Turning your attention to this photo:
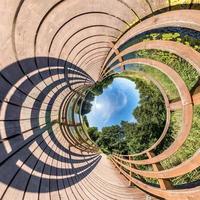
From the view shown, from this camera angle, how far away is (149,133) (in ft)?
51.4

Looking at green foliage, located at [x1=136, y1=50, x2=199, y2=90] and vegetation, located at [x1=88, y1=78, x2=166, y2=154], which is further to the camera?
vegetation, located at [x1=88, y1=78, x2=166, y2=154]

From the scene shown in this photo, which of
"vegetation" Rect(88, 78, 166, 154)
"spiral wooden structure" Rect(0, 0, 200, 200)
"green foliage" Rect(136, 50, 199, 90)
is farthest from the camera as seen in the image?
"vegetation" Rect(88, 78, 166, 154)

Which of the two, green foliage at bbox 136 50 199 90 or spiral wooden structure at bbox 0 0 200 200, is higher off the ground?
green foliage at bbox 136 50 199 90

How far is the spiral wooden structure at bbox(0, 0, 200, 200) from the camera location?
4.34 m

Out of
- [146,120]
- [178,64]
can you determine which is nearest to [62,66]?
[178,64]

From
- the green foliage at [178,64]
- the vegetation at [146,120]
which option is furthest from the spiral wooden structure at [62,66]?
the vegetation at [146,120]

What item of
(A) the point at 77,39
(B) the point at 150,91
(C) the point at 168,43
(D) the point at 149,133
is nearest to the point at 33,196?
(A) the point at 77,39

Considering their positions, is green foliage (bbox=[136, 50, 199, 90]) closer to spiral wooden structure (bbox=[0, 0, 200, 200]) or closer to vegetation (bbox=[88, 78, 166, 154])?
spiral wooden structure (bbox=[0, 0, 200, 200])

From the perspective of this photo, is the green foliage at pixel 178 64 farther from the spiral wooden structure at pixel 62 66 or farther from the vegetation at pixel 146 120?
the vegetation at pixel 146 120

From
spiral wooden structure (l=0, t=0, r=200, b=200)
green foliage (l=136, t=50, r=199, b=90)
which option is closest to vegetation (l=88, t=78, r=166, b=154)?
green foliage (l=136, t=50, r=199, b=90)

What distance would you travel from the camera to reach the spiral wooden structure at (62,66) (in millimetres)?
4340

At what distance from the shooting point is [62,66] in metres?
8.27

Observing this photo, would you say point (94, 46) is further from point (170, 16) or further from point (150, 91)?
point (150, 91)

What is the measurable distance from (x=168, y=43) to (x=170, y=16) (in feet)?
1.83
